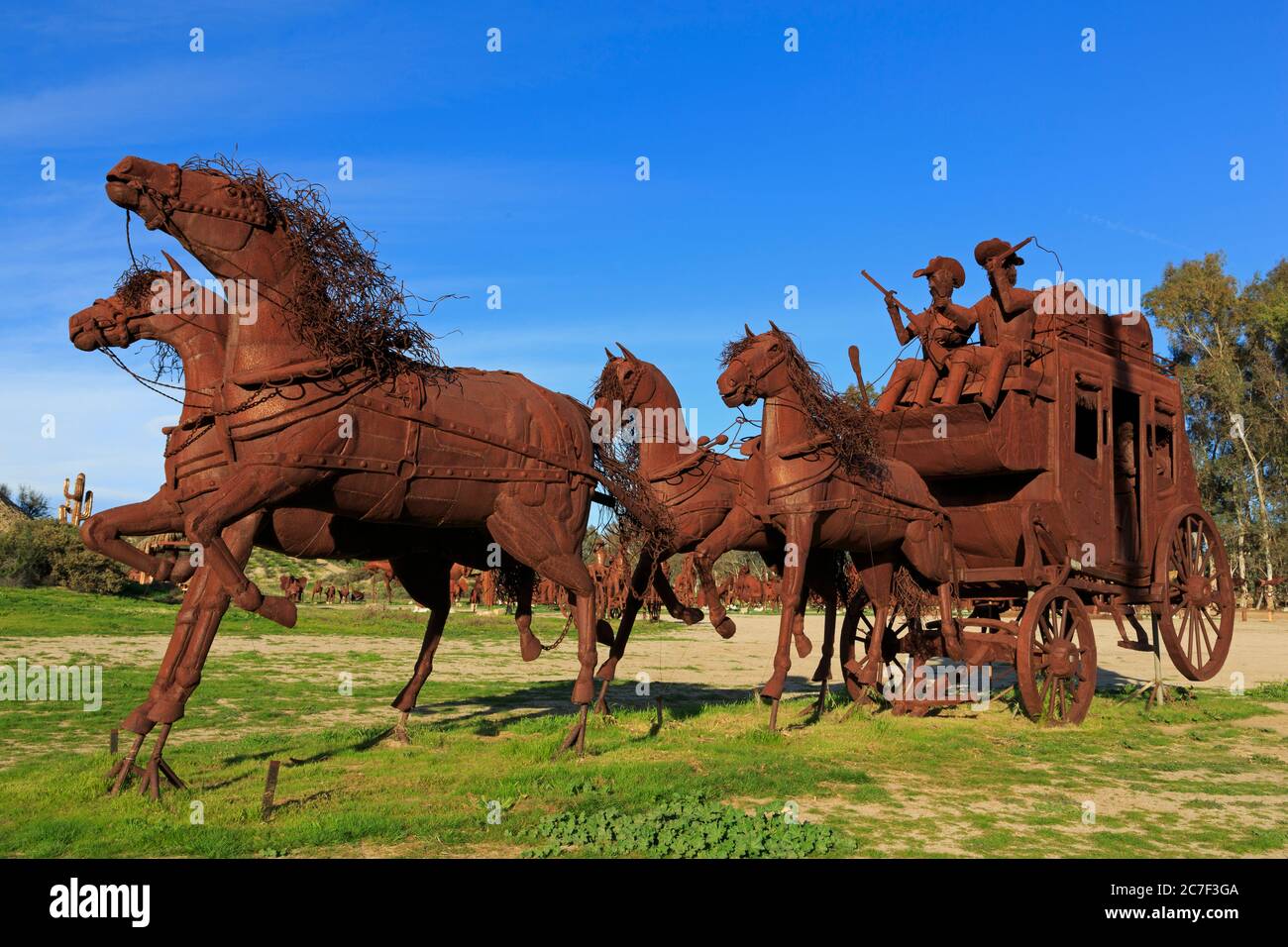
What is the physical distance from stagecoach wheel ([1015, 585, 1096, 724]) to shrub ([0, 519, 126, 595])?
2812 cm

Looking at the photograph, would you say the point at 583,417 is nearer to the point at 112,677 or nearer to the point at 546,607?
the point at 112,677

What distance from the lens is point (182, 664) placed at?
19.4 feet

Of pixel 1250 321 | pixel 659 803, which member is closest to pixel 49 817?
pixel 659 803

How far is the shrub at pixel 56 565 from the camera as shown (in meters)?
29.8

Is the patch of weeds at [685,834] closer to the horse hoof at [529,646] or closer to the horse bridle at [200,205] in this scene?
the horse hoof at [529,646]

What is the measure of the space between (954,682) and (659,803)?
309 inches

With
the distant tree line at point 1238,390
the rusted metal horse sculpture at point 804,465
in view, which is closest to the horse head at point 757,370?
the rusted metal horse sculpture at point 804,465

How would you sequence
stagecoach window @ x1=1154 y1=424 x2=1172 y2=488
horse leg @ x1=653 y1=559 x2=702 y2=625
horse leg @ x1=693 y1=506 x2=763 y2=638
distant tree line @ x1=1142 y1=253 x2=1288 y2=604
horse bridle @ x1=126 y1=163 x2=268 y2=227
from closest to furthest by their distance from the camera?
horse bridle @ x1=126 y1=163 x2=268 y2=227, horse leg @ x1=693 y1=506 x2=763 y2=638, horse leg @ x1=653 y1=559 x2=702 y2=625, stagecoach window @ x1=1154 y1=424 x2=1172 y2=488, distant tree line @ x1=1142 y1=253 x2=1288 y2=604

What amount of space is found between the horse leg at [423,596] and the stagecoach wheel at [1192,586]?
787 cm

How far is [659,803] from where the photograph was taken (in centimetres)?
614

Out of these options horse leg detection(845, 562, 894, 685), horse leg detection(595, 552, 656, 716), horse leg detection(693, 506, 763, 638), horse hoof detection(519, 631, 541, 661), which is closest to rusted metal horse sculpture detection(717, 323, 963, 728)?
horse leg detection(693, 506, 763, 638)

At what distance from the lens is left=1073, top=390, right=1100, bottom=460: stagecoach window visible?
35.4 feet

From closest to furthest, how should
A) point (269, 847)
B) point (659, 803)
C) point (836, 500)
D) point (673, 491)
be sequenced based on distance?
point (269, 847) → point (659, 803) → point (836, 500) → point (673, 491)

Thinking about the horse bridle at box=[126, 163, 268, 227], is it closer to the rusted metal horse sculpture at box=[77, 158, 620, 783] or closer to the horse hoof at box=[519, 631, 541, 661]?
the rusted metal horse sculpture at box=[77, 158, 620, 783]
